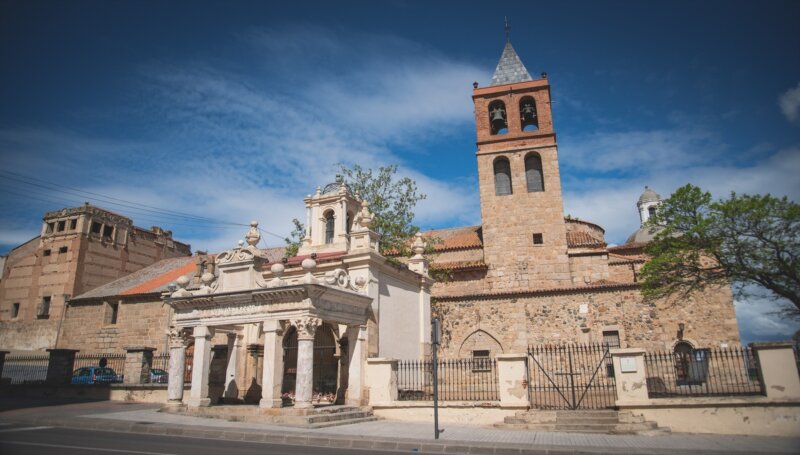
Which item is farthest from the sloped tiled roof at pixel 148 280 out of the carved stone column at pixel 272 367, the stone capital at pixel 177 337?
the carved stone column at pixel 272 367

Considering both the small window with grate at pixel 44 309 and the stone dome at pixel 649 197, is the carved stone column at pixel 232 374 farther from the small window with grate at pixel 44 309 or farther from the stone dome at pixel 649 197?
the stone dome at pixel 649 197

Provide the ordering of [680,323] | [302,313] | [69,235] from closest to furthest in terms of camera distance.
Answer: [302,313] → [680,323] → [69,235]

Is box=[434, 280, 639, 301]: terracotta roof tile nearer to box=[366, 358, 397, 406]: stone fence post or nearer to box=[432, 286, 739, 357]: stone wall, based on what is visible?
box=[432, 286, 739, 357]: stone wall

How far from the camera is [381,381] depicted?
1476cm

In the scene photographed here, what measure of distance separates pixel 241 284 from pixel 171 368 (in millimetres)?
3656

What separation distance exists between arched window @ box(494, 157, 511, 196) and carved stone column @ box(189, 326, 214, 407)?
19.7 m

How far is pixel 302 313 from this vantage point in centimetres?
1326

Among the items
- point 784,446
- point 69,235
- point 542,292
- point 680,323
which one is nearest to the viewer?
point 784,446

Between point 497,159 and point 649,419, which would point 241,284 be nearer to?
point 649,419

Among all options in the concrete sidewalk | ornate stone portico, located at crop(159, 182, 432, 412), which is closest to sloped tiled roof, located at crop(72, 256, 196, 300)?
ornate stone portico, located at crop(159, 182, 432, 412)

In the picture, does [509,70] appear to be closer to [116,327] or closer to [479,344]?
[479,344]

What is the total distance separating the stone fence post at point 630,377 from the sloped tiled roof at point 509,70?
74.5ft

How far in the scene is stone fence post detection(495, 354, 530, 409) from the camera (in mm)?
13156

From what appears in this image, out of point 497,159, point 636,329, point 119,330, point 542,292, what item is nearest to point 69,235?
point 119,330
